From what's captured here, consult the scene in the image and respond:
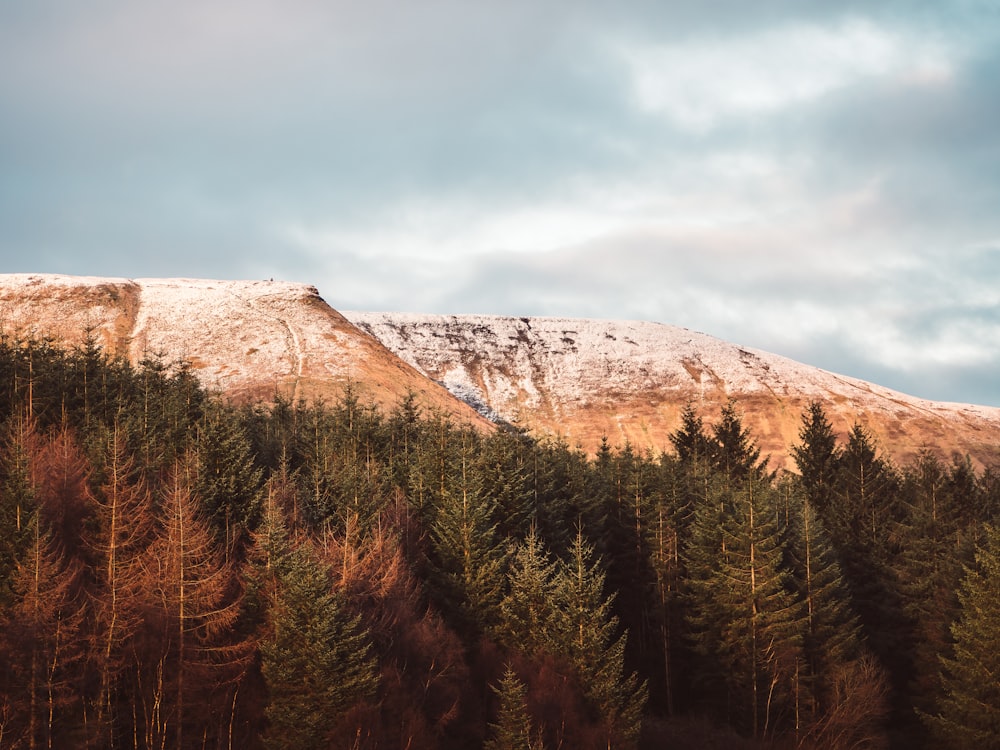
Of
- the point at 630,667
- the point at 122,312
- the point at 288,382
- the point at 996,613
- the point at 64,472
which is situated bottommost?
the point at 630,667

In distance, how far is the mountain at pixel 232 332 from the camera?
148375 mm

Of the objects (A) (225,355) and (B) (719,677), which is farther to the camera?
(A) (225,355)

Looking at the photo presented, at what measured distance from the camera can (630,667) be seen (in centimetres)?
6222

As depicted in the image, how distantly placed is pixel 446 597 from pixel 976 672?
3029 cm

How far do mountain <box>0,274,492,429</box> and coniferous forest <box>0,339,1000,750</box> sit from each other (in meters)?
67.5

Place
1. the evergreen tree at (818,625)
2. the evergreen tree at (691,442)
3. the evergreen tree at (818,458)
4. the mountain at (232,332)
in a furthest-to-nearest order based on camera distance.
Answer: the mountain at (232,332), the evergreen tree at (691,442), the evergreen tree at (818,458), the evergreen tree at (818,625)

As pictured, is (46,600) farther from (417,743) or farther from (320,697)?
(417,743)

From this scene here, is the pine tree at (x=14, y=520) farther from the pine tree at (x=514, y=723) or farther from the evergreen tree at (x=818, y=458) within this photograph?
the evergreen tree at (x=818, y=458)

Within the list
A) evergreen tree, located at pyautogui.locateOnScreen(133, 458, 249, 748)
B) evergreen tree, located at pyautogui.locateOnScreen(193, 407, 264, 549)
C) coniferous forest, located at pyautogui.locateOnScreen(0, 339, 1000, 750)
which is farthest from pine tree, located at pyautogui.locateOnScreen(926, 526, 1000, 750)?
evergreen tree, located at pyautogui.locateOnScreen(193, 407, 264, 549)

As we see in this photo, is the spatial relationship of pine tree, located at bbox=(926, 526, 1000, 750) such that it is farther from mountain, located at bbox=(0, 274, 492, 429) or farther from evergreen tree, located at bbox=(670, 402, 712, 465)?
mountain, located at bbox=(0, 274, 492, 429)

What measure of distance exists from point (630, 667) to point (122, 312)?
470ft

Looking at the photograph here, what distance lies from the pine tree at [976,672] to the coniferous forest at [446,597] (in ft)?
0.50

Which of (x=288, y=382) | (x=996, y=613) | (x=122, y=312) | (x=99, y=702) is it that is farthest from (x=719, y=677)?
(x=122, y=312)

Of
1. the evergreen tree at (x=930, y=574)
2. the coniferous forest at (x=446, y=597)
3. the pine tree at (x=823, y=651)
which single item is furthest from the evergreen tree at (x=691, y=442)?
the pine tree at (x=823, y=651)
